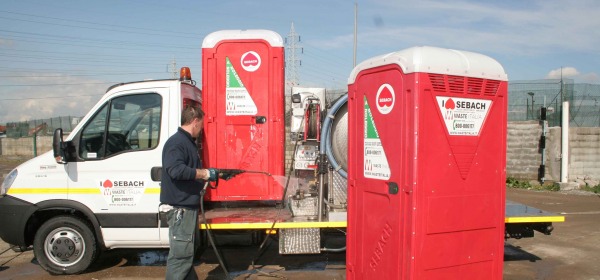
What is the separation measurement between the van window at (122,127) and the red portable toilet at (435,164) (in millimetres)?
2950

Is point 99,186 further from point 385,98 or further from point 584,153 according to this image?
point 584,153

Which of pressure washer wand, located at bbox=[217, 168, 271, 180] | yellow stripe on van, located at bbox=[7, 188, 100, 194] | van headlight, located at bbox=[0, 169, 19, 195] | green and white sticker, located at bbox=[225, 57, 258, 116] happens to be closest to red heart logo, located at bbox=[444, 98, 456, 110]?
pressure washer wand, located at bbox=[217, 168, 271, 180]

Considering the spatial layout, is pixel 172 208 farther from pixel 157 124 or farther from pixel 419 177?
pixel 419 177

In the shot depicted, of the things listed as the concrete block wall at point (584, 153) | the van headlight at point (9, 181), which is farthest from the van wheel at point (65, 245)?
the concrete block wall at point (584, 153)

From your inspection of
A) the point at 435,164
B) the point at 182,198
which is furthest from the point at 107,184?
the point at 435,164

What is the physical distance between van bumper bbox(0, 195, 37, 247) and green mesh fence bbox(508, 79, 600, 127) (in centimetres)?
1390

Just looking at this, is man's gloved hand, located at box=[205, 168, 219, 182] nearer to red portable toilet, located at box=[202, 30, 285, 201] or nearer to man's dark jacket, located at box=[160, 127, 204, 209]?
man's dark jacket, located at box=[160, 127, 204, 209]

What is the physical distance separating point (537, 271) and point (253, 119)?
4242 mm

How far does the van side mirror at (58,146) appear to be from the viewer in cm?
542

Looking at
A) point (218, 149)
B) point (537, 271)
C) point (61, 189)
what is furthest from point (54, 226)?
point (537, 271)

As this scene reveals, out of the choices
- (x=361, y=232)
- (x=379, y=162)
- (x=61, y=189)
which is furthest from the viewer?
(x=61, y=189)

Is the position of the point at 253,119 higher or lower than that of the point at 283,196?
higher

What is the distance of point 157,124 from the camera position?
567 centimetres

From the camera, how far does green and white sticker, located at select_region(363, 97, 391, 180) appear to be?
12.4 ft
